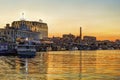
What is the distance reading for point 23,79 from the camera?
137 ft

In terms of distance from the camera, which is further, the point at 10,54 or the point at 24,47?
the point at 10,54

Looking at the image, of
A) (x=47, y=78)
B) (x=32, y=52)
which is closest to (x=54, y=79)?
(x=47, y=78)

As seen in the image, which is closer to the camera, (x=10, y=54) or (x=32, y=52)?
(x=32, y=52)

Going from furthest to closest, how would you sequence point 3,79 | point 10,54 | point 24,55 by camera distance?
point 10,54 < point 24,55 < point 3,79

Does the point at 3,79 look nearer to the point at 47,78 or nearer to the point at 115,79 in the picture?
the point at 47,78

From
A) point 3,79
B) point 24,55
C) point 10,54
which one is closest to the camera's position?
point 3,79

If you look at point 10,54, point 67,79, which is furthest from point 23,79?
point 10,54

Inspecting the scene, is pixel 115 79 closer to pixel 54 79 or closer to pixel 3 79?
pixel 54 79

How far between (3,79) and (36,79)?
3901 millimetres

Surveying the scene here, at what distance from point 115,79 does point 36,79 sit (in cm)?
961

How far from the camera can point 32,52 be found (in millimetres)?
135500

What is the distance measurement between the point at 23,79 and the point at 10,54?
115767mm

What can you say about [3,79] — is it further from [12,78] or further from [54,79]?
[54,79]

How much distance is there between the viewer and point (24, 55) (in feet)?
443
